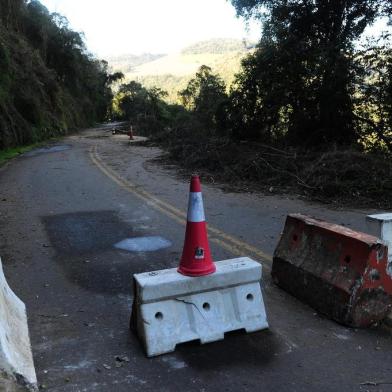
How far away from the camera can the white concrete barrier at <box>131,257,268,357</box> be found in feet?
12.4

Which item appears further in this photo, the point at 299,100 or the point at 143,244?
the point at 299,100

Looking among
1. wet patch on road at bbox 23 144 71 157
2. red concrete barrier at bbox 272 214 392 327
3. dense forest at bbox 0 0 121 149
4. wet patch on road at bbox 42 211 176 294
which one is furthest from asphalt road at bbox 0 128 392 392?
dense forest at bbox 0 0 121 149

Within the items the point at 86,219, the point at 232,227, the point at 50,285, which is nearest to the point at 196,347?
the point at 50,285

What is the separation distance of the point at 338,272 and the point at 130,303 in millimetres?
1968

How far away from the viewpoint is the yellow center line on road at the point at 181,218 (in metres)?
6.31

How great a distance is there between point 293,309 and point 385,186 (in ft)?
20.1

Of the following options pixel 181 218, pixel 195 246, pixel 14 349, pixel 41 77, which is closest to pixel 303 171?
pixel 181 218

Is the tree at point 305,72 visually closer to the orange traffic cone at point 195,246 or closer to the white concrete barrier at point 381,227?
the white concrete barrier at point 381,227

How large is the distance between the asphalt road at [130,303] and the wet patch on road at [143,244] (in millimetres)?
113

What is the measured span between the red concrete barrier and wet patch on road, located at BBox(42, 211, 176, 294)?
1.62m

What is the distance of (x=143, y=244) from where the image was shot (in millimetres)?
6723

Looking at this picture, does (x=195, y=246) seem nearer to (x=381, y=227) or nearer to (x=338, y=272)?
(x=338, y=272)

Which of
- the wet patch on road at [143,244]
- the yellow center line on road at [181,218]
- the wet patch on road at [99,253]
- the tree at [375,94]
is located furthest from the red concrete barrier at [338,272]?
the tree at [375,94]

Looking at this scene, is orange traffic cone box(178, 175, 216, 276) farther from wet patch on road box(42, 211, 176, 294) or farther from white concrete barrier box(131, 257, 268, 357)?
wet patch on road box(42, 211, 176, 294)
